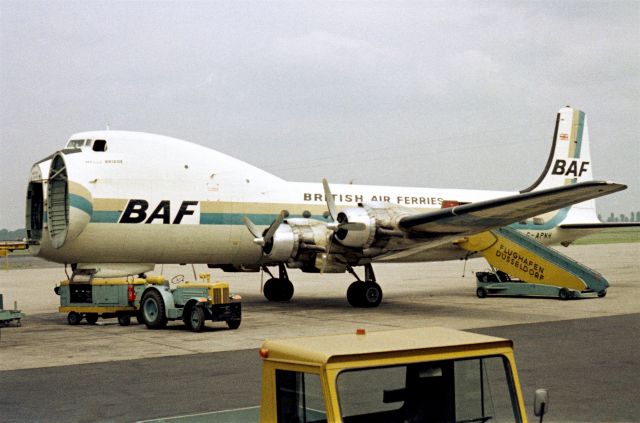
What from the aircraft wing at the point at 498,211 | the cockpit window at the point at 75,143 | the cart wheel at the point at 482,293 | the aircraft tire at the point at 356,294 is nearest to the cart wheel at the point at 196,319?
the aircraft tire at the point at 356,294

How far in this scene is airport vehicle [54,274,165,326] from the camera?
21281 mm

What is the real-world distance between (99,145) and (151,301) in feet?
17.6

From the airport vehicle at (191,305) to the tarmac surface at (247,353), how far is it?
13.6 inches

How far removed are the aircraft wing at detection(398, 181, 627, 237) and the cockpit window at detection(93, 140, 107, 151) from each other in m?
8.95

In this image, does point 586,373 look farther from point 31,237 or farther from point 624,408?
point 31,237

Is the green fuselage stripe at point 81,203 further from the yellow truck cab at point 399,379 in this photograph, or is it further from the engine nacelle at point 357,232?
the yellow truck cab at point 399,379

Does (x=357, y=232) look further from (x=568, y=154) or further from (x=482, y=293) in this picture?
(x=568, y=154)

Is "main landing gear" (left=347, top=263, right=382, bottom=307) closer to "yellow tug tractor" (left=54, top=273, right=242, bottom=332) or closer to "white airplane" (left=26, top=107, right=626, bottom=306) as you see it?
"white airplane" (left=26, top=107, right=626, bottom=306)

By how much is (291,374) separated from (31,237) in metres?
20.6

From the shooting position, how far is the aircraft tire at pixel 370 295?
2450cm

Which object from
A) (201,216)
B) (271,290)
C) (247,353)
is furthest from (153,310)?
(271,290)

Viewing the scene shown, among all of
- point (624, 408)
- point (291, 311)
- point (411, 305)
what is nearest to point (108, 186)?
point (291, 311)

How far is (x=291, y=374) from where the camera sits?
4.52 metres

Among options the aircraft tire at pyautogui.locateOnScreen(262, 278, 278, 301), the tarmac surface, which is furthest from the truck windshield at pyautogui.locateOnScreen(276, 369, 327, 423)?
the aircraft tire at pyautogui.locateOnScreen(262, 278, 278, 301)
